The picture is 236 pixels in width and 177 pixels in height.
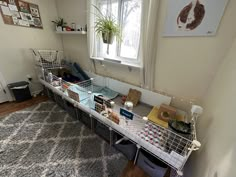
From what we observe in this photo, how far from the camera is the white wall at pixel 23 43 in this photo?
2086mm

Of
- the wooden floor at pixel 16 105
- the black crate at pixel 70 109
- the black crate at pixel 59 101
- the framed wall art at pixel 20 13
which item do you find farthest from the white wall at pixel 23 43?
the black crate at pixel 70 109

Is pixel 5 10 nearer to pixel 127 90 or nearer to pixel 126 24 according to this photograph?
pixel 126 24

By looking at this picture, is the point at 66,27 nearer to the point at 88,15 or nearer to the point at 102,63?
the point at 88,15

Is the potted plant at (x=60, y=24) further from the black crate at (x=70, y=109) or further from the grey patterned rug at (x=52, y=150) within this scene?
the grey patterned rug at (x=52, y=150)

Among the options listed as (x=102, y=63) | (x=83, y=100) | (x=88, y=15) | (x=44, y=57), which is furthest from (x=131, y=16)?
(x=44, y=57)

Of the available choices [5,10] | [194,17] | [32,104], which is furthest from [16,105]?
[194,17]

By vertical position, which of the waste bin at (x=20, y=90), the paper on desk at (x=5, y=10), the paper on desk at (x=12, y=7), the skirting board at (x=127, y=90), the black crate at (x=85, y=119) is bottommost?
the black crate at (x=85, y=119)

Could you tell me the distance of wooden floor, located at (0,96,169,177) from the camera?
1.21 m

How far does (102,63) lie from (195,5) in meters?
1.55

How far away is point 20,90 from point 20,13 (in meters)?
1.39

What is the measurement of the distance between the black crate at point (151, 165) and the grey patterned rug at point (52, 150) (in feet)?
0.68

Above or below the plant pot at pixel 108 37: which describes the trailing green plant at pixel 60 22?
above

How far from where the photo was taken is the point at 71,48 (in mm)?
2678

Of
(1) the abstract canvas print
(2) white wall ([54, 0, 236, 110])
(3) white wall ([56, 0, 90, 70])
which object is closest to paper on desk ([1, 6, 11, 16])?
(3) white wall ([56, 0, 90, 70])
